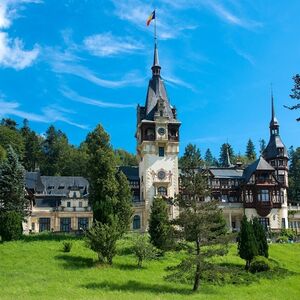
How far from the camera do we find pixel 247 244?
51.4 metres

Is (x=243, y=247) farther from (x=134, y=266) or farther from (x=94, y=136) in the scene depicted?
(x=94, y=136)

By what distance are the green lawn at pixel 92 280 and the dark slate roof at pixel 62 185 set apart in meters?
28.2

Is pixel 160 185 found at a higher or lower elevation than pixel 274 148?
lower

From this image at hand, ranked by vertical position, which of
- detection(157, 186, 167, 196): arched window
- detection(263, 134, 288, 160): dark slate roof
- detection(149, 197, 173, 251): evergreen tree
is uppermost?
detection(263, 134, 288, 160): dark slate roof

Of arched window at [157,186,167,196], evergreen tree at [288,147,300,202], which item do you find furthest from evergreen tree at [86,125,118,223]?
evergreen tree at [288,147,300,202]

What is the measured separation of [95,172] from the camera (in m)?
59.4

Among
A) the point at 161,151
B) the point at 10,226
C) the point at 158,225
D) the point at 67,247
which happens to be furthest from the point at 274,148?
the point at 10,226

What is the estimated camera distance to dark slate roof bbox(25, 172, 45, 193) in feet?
263

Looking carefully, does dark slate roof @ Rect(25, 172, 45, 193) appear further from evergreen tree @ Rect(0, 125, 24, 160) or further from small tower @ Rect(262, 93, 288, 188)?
small tower @ Rect(262, 93, 288, 188)

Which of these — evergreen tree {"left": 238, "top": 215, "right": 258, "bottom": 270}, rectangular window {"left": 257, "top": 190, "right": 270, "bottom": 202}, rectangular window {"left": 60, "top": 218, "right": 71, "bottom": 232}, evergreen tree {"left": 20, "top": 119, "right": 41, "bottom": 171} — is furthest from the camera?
evergreen tree {"left": 20, "top": 119, "right": 41, "bottom": 171}

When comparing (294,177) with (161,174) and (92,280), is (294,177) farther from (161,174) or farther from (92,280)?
(92,280)

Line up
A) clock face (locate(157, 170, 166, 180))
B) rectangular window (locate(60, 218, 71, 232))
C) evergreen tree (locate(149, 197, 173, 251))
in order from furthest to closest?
rectangular window (locate(60, 218, 71, 232)) → clock face (locate(157, 170, 166, 180)) → evergreen tree (locate(149, 197, 173, 251))

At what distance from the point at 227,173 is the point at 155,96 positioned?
17993mm

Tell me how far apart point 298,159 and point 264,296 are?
88.3 meters
